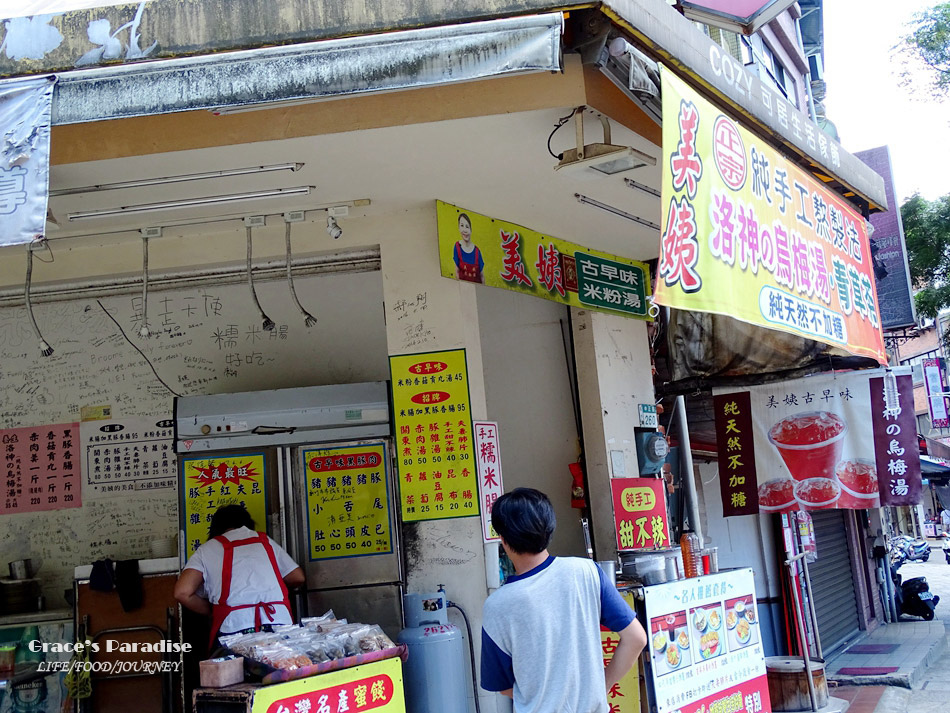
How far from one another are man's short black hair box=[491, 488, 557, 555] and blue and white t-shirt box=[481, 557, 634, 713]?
0.09 m

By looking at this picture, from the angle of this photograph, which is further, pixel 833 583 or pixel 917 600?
pixel 917 600

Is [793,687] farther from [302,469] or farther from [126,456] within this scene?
[126,456]

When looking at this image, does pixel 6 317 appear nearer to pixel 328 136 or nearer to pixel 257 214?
pixel 257 214

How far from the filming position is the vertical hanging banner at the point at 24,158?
11.2 ft

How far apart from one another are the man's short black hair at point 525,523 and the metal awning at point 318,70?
1.75 metres

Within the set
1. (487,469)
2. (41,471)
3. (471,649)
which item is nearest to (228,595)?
(471,649)

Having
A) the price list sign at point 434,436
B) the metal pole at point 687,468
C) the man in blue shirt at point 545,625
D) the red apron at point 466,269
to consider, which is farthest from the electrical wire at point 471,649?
the metal pole at point 687,468

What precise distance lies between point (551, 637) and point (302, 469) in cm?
336

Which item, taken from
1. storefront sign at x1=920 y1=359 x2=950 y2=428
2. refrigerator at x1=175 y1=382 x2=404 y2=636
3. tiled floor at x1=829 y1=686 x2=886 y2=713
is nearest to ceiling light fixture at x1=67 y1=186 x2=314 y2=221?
refrigerator at x1=175 y1=382 x2=404 y2=636

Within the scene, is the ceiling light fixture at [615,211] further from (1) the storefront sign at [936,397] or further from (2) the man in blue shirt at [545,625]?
(1) the storefront sign at [936,397]

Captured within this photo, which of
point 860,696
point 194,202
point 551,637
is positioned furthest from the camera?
point 860,696

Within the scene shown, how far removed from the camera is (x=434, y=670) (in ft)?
15.6

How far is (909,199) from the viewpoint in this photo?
14852mm

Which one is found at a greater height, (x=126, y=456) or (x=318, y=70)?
(x=318, y=70)
